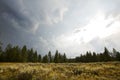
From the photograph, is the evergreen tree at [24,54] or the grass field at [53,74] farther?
the evergreen tree at [24,54]

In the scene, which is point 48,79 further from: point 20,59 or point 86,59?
point 86,59

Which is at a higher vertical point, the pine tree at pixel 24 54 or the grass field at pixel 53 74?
the pine tree at pixel 24 54

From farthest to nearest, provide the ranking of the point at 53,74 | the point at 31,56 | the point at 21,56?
1. the point at 31,56
2. the point at 21,56
3. the point at 53,74

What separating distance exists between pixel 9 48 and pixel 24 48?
33.8 ft

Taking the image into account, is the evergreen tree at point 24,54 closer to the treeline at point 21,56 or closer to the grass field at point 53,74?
the treeline at point 21,56

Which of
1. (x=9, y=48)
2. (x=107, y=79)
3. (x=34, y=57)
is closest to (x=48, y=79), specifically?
(x=107, y=79)

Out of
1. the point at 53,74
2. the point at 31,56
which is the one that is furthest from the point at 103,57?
the point at 53,74

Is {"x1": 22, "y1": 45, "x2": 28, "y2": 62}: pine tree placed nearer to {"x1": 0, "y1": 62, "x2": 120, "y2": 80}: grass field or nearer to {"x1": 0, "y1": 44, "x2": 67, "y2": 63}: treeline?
{"x1": 0, "y1": 44, "x2": 67, "y2": 63}: treeline

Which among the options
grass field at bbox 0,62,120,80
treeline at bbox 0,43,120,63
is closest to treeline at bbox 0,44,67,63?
treeline at bbox 0,43,120,63

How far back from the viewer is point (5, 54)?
80750 millimetres

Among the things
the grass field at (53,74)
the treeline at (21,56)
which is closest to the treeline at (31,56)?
the treeline at (21,56)

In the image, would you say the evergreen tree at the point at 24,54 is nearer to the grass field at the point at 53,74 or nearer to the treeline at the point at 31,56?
the treeline at the point at 31,56

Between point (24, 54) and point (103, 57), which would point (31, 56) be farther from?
point (103, 57)

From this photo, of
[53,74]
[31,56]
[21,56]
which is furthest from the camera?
[31,56]
